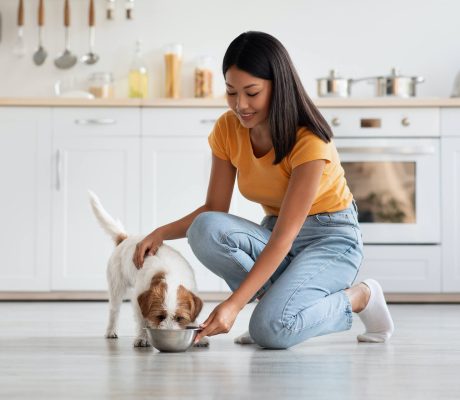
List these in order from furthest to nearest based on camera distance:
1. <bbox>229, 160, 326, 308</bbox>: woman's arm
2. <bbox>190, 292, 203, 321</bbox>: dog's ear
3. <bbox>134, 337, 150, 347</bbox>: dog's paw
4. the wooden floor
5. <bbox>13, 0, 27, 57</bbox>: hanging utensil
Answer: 1. <bbox>13, 0, 27, 57</bbox>: hanging utensil
2. <bbox>134, 337, 150, 347</bbox>: dog's paw
3. <bbox>190, 292, 203, 321</bbox>: dog's ear
4. <bbox>229, 160, 326, 308</bbox>: woman's arm
5. the wooden floor

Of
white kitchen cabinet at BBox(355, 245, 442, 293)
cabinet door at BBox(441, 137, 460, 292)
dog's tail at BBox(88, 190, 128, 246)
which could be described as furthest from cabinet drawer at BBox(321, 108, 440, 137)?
dog's tail at BBox(88, 190, 128, 246)

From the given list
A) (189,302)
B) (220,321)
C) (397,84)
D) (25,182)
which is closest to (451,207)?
(397,84)

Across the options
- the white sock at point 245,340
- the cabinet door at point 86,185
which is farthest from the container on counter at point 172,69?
the white sock at point 245,340

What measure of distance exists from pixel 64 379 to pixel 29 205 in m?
2.52

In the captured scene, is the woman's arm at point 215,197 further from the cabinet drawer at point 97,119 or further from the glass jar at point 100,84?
the glass jar at point 100,84

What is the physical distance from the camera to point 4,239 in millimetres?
4363

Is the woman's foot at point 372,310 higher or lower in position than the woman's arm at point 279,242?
lower

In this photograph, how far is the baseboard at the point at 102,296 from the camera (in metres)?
4.33

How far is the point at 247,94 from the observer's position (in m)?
2.34

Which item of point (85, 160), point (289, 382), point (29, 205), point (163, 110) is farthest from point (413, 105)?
point (289, 382)

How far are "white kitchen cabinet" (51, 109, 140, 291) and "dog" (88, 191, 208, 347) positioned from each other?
1.57 metres

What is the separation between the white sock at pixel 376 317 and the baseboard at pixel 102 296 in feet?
5.40

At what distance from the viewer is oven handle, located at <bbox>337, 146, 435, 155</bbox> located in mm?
4316

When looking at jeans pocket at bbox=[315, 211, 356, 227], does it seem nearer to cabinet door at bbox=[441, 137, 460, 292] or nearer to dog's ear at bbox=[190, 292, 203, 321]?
dog's ear at bbox=[190, 292, 203, 321]
